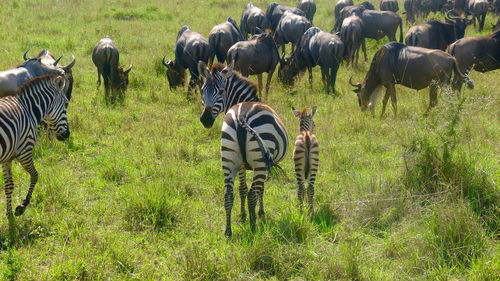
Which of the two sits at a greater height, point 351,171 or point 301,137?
point 301,137

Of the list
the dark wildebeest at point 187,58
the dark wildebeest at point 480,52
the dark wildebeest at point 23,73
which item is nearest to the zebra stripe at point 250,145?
the dark wildebeest at point 23,73

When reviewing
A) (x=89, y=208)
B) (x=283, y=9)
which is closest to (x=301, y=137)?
(x=89, y=208)

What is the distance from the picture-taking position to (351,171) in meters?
5.99

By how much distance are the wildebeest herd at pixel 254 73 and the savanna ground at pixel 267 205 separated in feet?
1.31

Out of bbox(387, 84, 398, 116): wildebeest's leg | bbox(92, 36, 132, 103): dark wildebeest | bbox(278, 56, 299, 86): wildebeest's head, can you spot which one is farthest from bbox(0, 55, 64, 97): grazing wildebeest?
bbox(387, 84, 398, 116): wildebeest's leg

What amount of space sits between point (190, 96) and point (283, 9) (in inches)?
335

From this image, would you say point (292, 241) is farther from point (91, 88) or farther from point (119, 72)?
point (91, 88)

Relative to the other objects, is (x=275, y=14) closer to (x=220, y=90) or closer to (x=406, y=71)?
(x=406, y=71)

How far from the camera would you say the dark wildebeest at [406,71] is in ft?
25.7

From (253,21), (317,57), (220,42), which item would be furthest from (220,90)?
(253,21)

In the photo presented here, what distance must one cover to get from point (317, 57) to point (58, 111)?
21.7ft

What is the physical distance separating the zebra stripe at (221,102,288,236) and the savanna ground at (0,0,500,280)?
0.40 m

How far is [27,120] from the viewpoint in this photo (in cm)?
478

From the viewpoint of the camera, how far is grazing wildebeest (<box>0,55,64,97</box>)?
684cm
